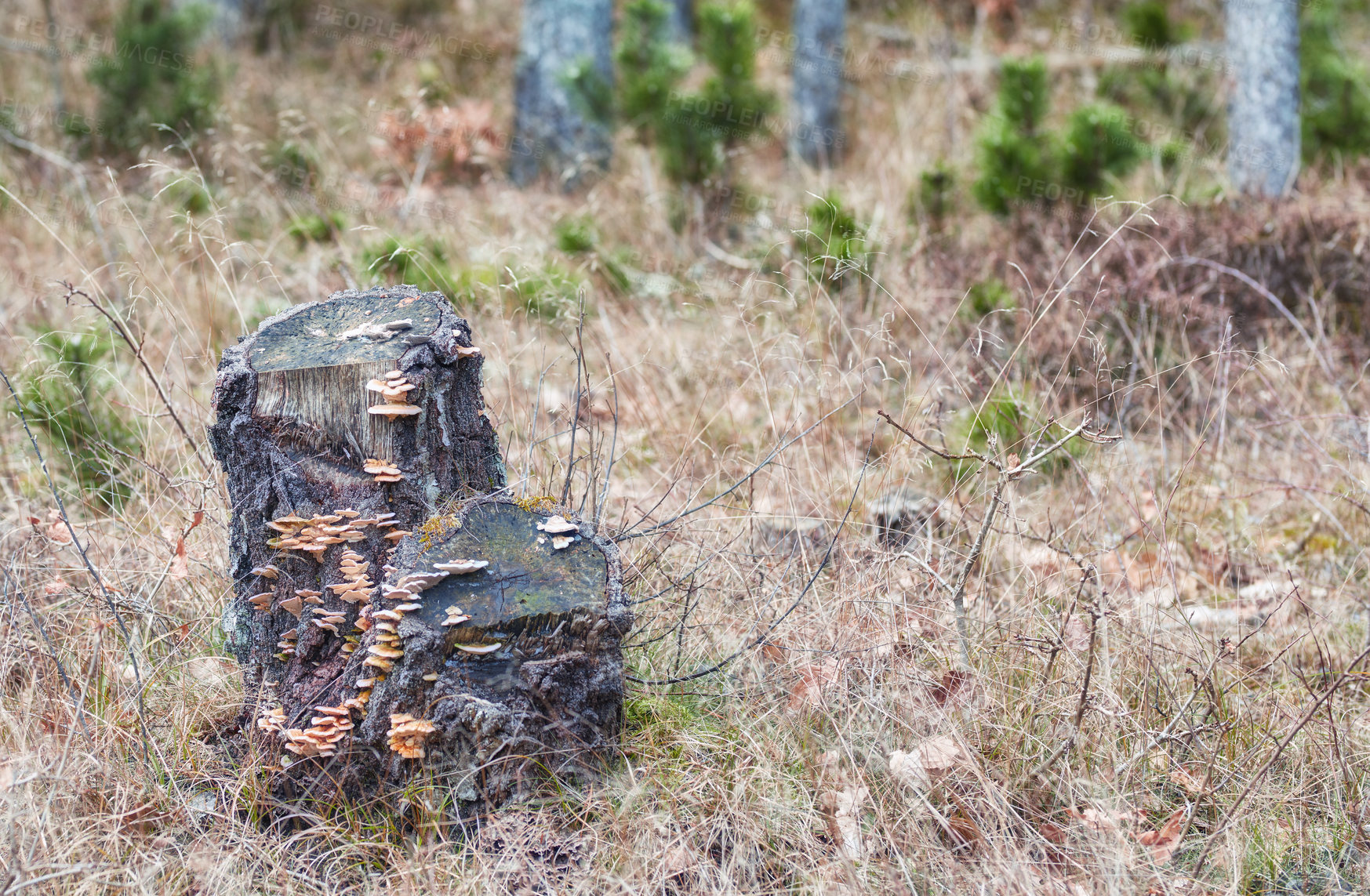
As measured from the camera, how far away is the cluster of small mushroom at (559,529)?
6.72 ft

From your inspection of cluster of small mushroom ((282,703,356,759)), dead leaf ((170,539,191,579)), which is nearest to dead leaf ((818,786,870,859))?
cluster of small mushroom ((282,703,356,759))

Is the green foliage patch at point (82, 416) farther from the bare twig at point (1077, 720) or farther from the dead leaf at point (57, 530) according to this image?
the bare twig at point (1077, 720)

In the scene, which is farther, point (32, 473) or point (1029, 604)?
point (32, 473)

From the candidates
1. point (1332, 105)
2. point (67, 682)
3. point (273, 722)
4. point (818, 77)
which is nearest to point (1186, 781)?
point (273, 722)

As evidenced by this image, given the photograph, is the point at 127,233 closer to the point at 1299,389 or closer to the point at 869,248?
the point at 869,248

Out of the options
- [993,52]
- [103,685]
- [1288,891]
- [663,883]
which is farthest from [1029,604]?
[993,52]

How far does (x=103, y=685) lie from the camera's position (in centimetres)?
233

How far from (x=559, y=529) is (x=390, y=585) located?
0.36 meters

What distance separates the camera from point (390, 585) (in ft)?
6.29

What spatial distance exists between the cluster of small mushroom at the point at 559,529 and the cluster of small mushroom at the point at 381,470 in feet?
1.03

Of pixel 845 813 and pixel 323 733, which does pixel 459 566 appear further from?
pixel 845 813

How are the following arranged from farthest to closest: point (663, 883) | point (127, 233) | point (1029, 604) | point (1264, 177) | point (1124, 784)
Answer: point (1264, 177), point (127, 233), point (1029, 604), point (1124, 784), point (663, 883)

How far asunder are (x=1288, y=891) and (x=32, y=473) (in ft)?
12.5

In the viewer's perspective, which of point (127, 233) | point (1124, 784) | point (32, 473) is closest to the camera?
point (1124, 784)
